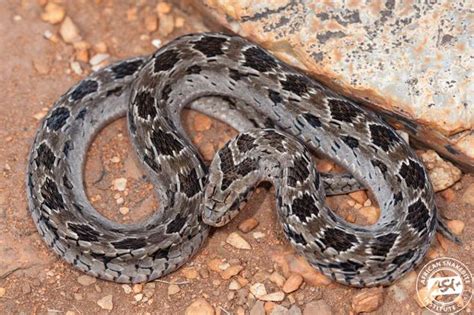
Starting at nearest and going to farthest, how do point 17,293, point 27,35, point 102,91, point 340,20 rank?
1. point 17,293
2. point 340,20
3. point 102,91
4. point 27,35

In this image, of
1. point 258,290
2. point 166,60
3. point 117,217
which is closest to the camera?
point 258,290

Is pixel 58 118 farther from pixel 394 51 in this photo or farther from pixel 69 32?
pixel 394 51

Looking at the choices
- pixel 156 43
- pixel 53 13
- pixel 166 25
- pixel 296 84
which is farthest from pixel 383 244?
pixel 53 13

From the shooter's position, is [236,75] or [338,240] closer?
[338,240]

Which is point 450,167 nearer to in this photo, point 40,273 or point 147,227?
point 147,227

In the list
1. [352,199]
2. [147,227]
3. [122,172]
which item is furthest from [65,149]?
[352,199]

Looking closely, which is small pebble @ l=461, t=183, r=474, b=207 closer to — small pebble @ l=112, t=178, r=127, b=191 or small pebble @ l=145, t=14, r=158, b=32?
small pebble @ l=112, t=178, r=127, b=191
